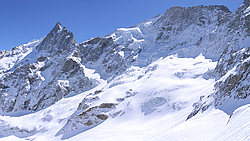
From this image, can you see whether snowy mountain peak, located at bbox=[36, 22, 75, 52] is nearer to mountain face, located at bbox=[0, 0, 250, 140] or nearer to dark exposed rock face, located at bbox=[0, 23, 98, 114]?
mountain face, located at bbox=[0, 0, 250, 140]

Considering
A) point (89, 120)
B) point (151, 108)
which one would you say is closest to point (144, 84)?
point (151, 108)

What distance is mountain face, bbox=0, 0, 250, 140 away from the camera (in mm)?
16391

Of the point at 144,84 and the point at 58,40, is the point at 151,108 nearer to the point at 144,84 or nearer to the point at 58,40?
the point at 144,84

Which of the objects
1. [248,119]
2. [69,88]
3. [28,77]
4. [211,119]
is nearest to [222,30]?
[211,119]

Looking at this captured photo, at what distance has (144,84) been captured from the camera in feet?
136

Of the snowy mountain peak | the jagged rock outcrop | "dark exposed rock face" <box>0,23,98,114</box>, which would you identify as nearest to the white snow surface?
the jagged rock outcrop

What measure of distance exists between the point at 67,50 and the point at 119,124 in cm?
5993

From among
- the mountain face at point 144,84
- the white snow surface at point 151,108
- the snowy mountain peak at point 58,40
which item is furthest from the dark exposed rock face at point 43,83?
the snowy mountain peak at point 58,40

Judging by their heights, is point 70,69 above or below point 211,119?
above

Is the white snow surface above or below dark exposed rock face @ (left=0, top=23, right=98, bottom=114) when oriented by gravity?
below

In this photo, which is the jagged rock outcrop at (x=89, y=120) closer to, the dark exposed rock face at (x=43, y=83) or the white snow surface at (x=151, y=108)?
the white snow surface at (x=151, y=108)

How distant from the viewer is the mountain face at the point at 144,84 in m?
16.4

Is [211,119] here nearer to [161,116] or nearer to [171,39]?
[161,116]

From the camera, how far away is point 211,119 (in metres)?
13.2
